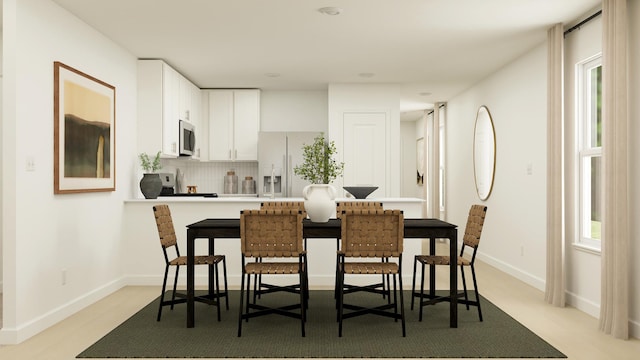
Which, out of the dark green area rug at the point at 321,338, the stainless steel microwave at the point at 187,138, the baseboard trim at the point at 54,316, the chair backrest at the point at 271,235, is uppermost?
the stainless steel microwave at the point at 187,138

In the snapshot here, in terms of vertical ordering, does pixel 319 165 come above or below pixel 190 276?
above

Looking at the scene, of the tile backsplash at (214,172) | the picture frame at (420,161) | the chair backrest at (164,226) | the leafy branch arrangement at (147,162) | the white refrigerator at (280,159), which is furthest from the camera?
the picture frame at (420,161)

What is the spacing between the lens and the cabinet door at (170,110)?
627 cm

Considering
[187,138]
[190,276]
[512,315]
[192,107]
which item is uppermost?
[192,107]

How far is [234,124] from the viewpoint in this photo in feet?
26.5

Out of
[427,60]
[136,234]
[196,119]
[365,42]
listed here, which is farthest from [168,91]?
[427,60]

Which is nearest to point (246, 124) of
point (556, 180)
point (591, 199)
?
point (556, 180)

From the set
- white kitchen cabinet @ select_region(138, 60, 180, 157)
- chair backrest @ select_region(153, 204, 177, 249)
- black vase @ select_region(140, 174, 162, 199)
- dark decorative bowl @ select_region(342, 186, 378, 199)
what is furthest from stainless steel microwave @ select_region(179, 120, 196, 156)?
chair backrest @ select_region(153, 204, 177, 249)

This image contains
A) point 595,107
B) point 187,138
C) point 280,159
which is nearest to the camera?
point 595,107

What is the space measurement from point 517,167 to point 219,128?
442 centimetres

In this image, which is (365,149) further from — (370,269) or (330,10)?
(370,269)

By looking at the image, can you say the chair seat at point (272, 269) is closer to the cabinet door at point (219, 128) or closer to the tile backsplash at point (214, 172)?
the cabinet door at point (219, 128)

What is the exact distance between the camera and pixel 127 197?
5.78 m

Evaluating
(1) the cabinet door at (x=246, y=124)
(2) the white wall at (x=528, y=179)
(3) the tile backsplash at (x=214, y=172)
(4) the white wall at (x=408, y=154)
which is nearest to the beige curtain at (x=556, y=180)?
(2) the white wall at (x=528, y=179)
